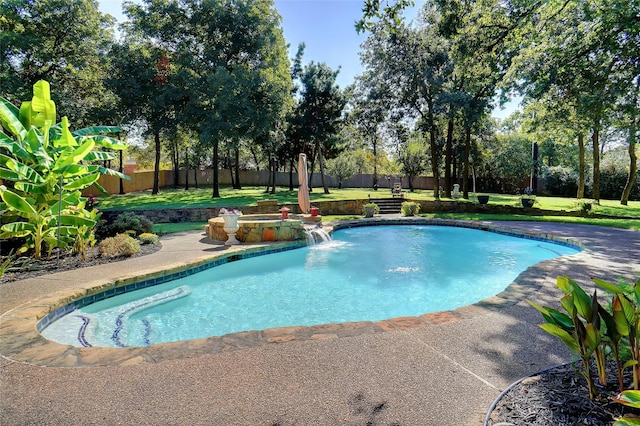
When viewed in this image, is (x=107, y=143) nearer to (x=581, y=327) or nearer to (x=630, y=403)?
(x=581, y=327)

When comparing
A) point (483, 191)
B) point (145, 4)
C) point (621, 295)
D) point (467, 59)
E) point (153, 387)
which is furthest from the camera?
point (483, 191)

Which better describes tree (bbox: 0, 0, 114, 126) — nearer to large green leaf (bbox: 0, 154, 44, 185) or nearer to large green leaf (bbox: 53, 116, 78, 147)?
large green leaf (bbox: 53, 116, 78, 147)

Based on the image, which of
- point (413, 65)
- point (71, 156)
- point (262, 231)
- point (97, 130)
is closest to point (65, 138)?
point (71, 156)

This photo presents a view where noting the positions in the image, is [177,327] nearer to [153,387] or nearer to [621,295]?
[153,387]

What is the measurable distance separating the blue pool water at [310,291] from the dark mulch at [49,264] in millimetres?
1790

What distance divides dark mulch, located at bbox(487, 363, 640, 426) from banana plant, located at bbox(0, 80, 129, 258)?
8.10m

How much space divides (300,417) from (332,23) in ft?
33.5

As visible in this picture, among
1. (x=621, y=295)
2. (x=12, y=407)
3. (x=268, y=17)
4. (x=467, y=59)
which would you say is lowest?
(x=12, y=407)

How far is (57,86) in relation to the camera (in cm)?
1819

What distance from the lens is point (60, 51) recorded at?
18766mm

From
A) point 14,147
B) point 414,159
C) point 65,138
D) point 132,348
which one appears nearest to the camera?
point 132,348

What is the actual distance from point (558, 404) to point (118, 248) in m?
8.22

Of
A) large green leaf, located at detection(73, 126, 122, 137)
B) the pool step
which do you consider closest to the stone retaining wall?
the pool step

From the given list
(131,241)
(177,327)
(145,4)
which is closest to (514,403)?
(177,327)
